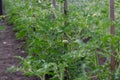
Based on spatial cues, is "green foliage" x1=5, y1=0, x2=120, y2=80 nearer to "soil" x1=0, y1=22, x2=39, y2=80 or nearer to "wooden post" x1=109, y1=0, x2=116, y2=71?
"wooden post" x1=109, y1=0, x2=116, y2=71

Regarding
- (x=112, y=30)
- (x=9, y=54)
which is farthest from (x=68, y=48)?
(x=9, y=54)

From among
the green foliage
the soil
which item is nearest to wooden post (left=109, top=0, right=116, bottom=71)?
the green foliage

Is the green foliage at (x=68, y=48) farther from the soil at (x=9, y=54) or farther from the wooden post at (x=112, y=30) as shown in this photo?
the soil at (x=9, y=54)

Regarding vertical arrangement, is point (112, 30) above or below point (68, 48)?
above

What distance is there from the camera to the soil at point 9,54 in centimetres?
376

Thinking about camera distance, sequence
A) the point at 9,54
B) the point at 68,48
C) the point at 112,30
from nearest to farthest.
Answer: the point at 112,30
the point at 68,48
the point at 9,54

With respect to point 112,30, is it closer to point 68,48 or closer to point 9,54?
point 68,48

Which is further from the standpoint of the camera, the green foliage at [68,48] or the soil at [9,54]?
the soil at [9,54]

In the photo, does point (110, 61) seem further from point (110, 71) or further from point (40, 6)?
point (40, 6)

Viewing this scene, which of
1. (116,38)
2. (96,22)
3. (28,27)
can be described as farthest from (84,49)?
(28,27)

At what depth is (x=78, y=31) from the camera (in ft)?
10.8

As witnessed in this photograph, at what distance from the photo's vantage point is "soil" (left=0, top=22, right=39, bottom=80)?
376cm

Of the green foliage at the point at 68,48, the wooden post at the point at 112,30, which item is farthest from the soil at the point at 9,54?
the wooden post at the point at 112,30

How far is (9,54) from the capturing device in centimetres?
507
